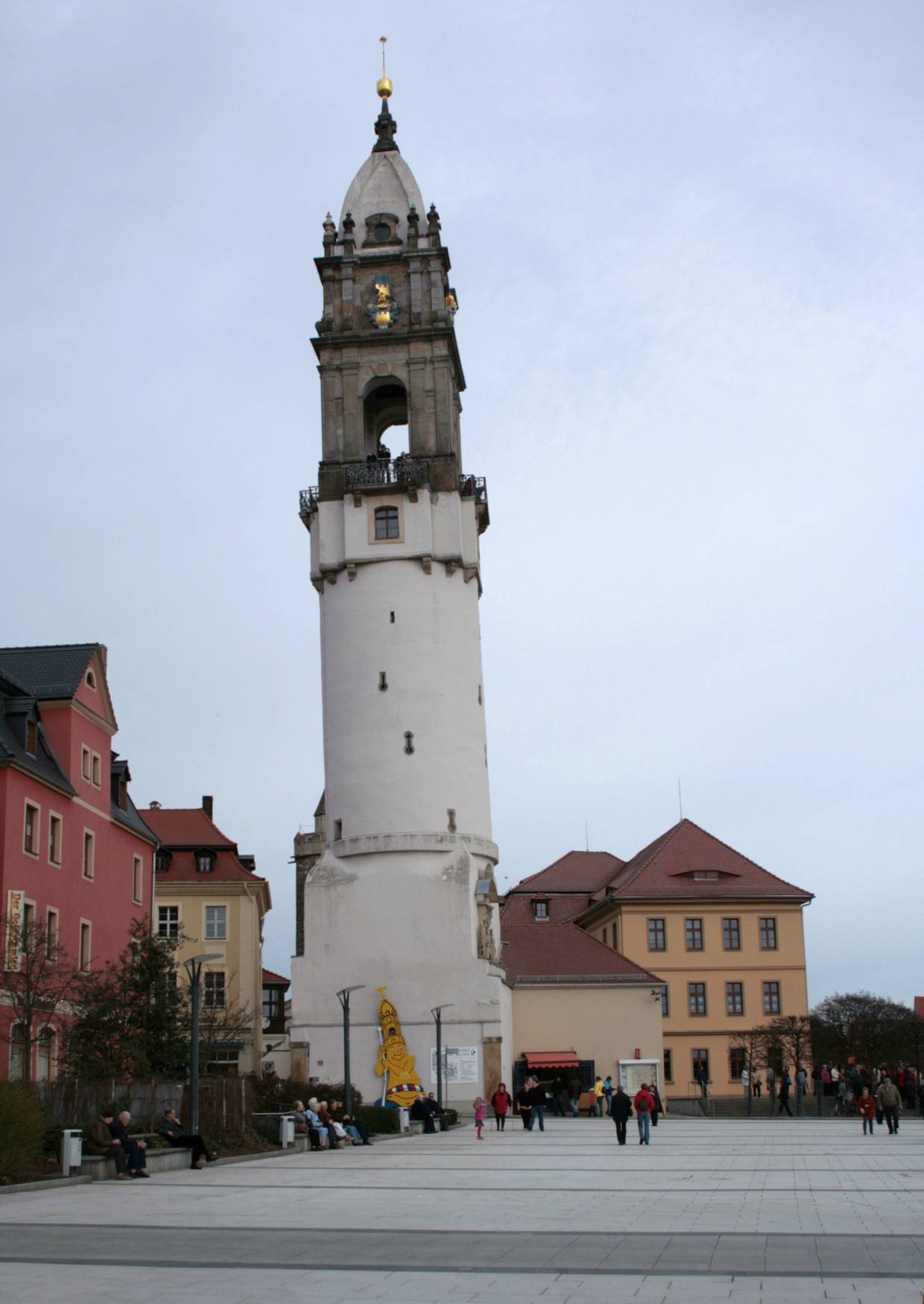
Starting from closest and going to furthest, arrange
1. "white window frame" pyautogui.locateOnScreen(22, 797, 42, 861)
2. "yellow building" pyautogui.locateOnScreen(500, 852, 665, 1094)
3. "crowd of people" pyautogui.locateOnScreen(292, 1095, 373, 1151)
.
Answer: "crowd of people" pyautogui.locateOnScreen(292, 1095, 373, 1151) → "white window frame" pyautogui.locateOnScreen(22, 797, 42, 861) → "yellow building" pyautogui.locateOnScreen(500, 852, 665, 1094)

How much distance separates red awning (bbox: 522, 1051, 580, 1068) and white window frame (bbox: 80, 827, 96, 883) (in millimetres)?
19413

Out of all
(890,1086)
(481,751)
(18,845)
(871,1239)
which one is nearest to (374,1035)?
Answer: (481,751)

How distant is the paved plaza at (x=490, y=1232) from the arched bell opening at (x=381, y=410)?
36.9 meters

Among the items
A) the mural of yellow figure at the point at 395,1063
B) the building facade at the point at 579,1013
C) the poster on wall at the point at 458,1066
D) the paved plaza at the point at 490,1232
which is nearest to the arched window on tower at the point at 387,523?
the mural of yellow figure at the point at 395,1063

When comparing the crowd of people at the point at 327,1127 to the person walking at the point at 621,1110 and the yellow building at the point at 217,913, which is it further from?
the yellow building at the point at 217,913

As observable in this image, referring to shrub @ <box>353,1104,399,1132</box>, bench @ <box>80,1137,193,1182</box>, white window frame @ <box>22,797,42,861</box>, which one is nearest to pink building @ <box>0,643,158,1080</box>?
white window frame @ <box>22,797,42,861</box>

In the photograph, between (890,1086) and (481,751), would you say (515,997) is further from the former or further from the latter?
(890,1086)

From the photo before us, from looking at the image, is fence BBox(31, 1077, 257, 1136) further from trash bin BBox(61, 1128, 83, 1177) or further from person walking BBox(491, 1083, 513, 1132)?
person walking BBox(491, 1083, 513, 1132)

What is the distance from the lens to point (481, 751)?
53.5 m

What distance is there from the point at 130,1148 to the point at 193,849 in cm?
4435

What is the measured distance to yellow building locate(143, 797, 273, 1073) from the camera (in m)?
65.1

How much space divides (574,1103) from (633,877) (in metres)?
21.5

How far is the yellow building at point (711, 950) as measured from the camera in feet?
226

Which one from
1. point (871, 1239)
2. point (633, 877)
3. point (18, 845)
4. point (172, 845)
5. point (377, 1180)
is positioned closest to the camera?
point (871, 1239)
